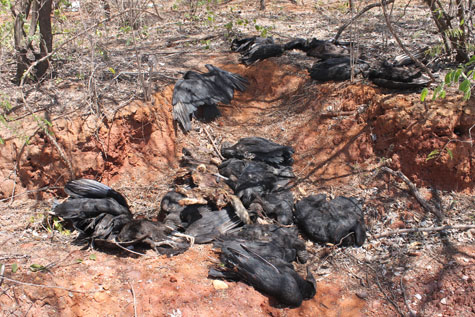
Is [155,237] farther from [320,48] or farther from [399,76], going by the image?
[320,48]

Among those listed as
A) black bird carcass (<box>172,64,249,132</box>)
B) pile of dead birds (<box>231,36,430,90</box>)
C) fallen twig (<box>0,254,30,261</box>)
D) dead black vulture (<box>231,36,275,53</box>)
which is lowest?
fallen twig (<box>0,254,30,261</box>)

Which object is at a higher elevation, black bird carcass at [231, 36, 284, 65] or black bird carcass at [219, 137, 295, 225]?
black bird carcass at [231, 36, 284, 65]

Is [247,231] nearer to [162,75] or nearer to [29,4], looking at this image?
[162,75]

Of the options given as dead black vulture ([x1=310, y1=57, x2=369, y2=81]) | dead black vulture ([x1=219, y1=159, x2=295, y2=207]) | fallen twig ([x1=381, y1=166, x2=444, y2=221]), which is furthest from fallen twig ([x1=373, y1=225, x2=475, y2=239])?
dead black vulture ([x1=310, y1=57, x2=369, y2=81])

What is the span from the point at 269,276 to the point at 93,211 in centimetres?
181

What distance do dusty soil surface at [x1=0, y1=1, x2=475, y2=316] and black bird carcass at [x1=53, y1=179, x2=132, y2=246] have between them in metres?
0.17

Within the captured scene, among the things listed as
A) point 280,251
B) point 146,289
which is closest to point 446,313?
point 280,251

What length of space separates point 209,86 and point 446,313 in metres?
3.86

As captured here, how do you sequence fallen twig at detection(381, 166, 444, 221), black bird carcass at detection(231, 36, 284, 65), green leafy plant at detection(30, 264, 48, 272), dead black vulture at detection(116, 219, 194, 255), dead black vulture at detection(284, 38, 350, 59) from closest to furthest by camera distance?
green leafy plant at detection(30, 264, 48, 272) → dead black vulture at detection(116, 219, 194, 255) → fallen twig at detection(381, 166, 444, 221) → dead black vulture at detection(284, 38, 350, 59) → black bird carcass at detection(231, 36, 284, 65)

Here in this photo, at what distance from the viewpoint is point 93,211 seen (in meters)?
3.59

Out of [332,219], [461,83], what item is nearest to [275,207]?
[332,219]

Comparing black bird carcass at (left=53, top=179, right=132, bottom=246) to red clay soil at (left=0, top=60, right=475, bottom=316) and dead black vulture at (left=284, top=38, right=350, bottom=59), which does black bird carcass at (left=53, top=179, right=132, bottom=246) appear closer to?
red clay soil at (left=0, top=60, right=475, bottom=316)

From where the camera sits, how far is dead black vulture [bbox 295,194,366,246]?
11.8ft

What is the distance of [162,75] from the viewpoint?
5273mm
